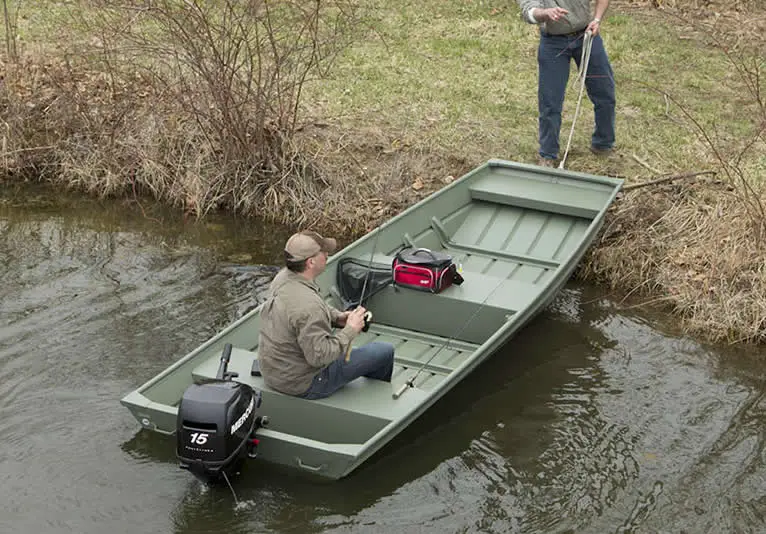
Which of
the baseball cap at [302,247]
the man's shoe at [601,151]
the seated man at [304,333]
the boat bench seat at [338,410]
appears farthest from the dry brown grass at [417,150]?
the baseball cap at [302,247]

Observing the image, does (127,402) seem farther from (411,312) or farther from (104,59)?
(104,59)

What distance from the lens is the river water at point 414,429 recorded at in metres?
7.17

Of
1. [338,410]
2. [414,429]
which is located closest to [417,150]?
[414,429]

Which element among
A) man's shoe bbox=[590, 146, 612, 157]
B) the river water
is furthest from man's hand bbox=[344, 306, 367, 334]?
man's shoe bbox=[590, 146, 612, 157]

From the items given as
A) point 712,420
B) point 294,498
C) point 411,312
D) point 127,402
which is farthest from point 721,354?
point 127,402

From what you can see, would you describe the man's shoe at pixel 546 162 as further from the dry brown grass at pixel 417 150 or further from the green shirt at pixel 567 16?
the green shirt at pixel 567 16

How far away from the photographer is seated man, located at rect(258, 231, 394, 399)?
710cm

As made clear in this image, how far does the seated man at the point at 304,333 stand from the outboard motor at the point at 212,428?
47cm

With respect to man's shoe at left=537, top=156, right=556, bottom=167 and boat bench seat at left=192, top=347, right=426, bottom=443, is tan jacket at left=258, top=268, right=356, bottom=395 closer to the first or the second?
boat bench seat at left=192, top=347, right=426, bottom=443

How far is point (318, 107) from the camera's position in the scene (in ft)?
43.1

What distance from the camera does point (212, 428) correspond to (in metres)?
6.70

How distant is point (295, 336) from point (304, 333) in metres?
0.13

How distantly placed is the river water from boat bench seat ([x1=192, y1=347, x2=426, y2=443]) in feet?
1.15

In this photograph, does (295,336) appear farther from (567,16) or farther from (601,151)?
(601,151)
